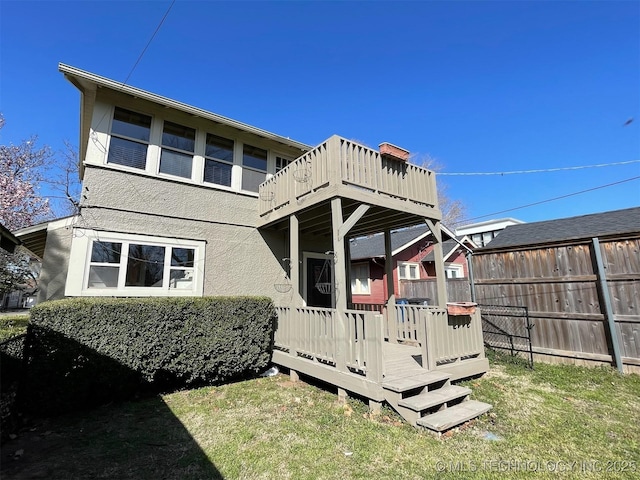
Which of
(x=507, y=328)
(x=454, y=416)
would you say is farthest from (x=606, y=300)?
(x=454, y=416)

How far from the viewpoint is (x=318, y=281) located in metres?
9.33

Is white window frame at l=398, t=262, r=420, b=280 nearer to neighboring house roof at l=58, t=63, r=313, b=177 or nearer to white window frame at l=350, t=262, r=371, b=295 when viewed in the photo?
white window frame at l=350, t=262, r=371, b=295

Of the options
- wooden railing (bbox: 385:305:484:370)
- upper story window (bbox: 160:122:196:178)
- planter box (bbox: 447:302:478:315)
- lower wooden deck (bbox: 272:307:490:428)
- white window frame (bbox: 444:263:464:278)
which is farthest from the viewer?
white window frame (bbox: 444:263:464:278)

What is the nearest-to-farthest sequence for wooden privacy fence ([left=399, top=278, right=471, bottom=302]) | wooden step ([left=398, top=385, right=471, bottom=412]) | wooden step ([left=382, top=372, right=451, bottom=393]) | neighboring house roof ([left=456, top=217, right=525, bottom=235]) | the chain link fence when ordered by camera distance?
wooden step ([left=398, top=385, right=471, bottom=412]), wooden step ([left=382, top=372, right=451, bottom=393]), the chain link fence, wooden privacy fence ([left=399, top=278, right=471, bottom=302]), neighboring house roof ([left=456, top=217, right=525, bottom=235])

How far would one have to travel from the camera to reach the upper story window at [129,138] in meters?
6.51

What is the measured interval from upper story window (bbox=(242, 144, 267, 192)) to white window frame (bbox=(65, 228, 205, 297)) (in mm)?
2163

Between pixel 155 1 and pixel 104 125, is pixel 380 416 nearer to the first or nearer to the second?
pixel 104 125

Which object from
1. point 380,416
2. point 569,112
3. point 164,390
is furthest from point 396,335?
point 569,112

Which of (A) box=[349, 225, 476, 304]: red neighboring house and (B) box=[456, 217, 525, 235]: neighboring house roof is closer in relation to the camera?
(A) box=[349, 225, 476, 304]: red neighboring house

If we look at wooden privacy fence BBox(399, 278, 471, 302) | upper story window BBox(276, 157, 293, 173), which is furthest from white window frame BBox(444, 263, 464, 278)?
upper story window BBox(276, 157, 293, 173)

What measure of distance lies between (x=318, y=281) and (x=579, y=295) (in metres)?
6.37

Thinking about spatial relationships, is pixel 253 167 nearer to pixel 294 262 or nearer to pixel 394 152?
pixel 294 262

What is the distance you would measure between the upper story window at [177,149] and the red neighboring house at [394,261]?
10.1m

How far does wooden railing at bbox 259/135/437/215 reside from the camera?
225 inches
